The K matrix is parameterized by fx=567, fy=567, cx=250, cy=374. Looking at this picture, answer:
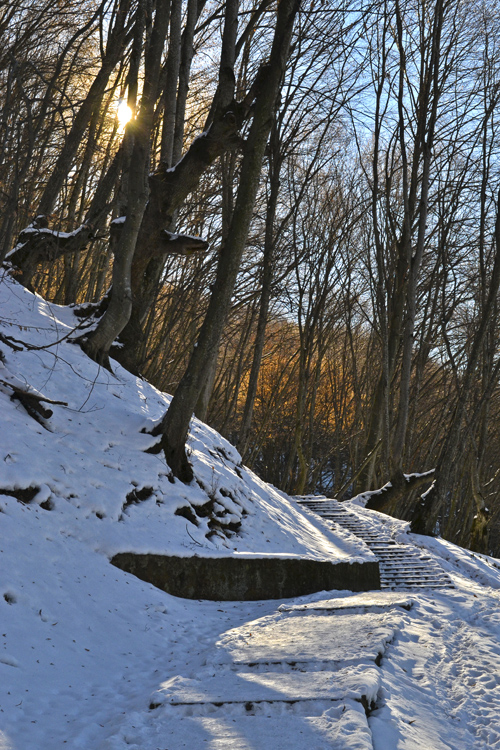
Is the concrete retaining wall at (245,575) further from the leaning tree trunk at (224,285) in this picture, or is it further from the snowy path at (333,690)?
the leaning tree trunk at (224,285)

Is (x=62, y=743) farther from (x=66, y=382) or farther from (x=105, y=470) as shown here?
(x=66, y=382)

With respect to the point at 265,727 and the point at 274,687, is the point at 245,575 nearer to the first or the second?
the point at 274,687

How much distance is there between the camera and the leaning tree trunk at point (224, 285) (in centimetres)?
668

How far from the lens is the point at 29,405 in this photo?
18.5 feet

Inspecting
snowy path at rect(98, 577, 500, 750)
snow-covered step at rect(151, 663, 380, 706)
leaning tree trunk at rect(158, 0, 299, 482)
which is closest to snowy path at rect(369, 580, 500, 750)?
snowy path at rect(98, 577, 500, 750)

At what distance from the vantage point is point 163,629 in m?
4.36

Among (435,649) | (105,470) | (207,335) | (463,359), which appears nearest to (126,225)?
(207,335)

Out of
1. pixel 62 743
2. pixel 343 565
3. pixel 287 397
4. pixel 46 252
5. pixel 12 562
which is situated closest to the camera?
pixel 62 743

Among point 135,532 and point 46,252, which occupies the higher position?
point 46,252

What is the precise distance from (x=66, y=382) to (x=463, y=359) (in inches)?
570

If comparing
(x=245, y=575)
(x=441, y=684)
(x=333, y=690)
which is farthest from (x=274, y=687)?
(x=245, y=575)

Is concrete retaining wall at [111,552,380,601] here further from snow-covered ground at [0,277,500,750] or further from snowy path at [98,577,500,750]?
snowy path at [98,577,500,750]

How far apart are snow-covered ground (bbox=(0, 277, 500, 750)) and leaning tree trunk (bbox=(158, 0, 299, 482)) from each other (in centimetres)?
35

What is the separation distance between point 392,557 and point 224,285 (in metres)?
4.48
